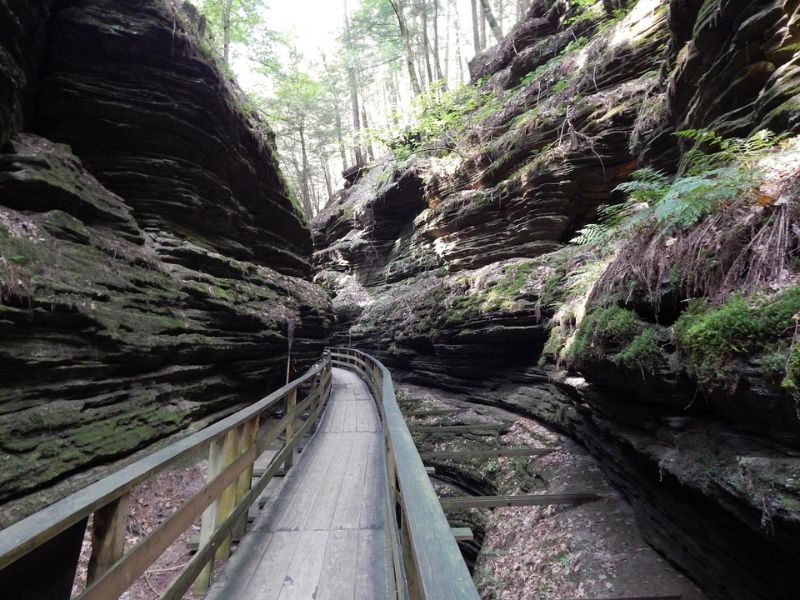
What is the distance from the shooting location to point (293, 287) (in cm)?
1306

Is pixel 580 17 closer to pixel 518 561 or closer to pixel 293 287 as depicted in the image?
pixel 293 287

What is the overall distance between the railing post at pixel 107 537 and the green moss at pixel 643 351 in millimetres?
4700

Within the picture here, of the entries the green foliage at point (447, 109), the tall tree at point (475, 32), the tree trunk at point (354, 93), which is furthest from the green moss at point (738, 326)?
the tree trunk at point (354, 93)

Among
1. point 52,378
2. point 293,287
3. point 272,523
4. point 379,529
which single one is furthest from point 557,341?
point 293,287

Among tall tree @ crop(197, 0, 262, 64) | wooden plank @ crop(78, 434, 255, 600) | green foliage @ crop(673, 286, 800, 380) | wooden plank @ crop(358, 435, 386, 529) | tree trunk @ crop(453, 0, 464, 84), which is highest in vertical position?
tree trunk @ crop(453, 0, 464, 84)

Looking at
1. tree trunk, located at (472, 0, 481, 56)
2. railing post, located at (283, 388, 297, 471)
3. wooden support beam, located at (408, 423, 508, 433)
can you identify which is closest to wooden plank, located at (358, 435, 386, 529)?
railing post, located at (283, 388, 297, 471)

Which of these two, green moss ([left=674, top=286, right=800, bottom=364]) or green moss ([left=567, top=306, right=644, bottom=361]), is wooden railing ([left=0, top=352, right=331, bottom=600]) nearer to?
green moss ([left=674, top=286, right=800, bottom=364])

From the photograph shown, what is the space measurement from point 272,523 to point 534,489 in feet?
16.3

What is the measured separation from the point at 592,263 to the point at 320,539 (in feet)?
23.8

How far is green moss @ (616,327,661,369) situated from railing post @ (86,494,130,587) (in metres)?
4.70

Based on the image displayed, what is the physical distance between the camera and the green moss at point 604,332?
15.5ft

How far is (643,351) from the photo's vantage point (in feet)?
14.2

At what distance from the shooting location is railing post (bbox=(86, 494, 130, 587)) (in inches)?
66.9

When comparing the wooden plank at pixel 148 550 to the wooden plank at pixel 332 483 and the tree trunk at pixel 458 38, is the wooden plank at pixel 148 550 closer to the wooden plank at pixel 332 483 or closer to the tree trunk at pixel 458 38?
the wooden plank at pixel 332 483
